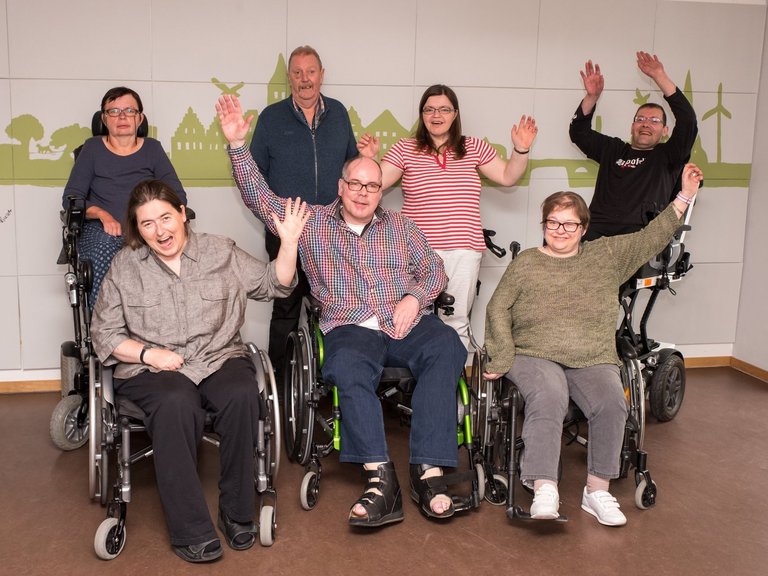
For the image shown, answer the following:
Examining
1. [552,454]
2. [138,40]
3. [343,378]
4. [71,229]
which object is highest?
[138,40]

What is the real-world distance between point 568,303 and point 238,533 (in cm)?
147

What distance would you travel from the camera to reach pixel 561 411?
285 cm

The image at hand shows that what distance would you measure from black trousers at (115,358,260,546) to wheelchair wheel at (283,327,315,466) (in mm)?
324

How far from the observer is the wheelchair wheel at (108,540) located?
251 centimetres

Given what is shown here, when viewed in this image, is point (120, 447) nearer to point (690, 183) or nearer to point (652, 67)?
point (690, 183)

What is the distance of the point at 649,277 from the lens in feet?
12.8

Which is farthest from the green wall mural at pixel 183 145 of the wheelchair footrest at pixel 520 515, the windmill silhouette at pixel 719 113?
the wheelchair footrest at pixel 520 515

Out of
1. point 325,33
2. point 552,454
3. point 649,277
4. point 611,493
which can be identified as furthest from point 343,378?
point 325,33

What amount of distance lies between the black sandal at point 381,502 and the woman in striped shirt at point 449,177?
1.15 metres

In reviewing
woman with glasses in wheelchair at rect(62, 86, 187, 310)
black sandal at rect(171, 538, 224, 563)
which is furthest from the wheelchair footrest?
woman with glasses in wheelchair at rect(62, 86, 187, 310)

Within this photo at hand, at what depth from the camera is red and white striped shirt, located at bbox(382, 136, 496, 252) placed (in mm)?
3795

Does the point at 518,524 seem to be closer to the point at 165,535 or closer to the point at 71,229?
the point at 165,535

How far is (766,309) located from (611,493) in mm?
2267

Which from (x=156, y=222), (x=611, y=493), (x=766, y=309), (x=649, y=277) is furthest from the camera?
(x=766, y=309)
